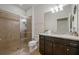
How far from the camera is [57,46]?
5.52 ft

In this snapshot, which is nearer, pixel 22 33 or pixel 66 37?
pixel 66 37

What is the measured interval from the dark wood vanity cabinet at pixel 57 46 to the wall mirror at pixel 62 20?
0.15 meters

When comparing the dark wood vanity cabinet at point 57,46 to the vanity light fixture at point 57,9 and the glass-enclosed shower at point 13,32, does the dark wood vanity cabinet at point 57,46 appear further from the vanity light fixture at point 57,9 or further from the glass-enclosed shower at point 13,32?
the vanity light fixture at point 57,9

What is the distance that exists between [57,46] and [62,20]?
1.41ft

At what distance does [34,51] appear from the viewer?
1.70m

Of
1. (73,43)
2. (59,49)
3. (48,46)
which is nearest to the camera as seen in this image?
(73,43)

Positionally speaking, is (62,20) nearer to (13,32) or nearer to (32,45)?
(32,45)

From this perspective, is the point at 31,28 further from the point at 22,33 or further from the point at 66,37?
the point at 66,37

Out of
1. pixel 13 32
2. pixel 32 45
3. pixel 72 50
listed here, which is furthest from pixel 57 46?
pixel 13 32

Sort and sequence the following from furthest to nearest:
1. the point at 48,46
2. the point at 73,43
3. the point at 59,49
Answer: the point at 48,46 < the point at 59,49 < the point at 73,43

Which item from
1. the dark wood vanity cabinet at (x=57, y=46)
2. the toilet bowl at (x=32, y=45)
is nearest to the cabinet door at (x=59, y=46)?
the dark wood vanity cabinet at (x=57, y=46)

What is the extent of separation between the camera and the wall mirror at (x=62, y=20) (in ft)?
5.43
